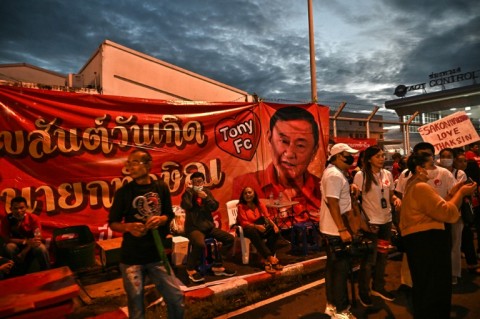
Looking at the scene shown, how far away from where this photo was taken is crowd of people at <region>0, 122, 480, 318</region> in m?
2.75

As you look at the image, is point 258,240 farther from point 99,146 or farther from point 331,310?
point 99,146

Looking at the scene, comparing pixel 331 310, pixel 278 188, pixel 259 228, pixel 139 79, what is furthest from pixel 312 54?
pixel 331 310

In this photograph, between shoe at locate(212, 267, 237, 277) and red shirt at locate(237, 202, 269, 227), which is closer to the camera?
shoe at locate(212, 267, 237, 277)

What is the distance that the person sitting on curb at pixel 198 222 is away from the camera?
16.2ft

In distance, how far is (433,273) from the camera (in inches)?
107

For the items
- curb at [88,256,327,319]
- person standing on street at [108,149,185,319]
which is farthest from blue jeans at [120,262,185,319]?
curb at [88,256,327,319]

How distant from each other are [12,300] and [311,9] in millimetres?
9193

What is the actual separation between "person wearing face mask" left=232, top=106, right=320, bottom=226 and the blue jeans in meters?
4.17

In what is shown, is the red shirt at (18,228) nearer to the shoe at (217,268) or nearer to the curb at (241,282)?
the curb at (241,282)

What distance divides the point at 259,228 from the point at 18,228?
11.5 ft

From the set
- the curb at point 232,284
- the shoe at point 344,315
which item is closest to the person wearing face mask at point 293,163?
the curb at point 232,284

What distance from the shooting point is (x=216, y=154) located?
656 centimetres

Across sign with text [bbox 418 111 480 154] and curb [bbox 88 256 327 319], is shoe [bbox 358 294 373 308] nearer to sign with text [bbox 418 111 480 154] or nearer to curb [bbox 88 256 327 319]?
curb [bbox 88 256 327 319]

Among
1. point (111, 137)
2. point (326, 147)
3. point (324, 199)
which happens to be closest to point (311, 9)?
point (326, 147)
